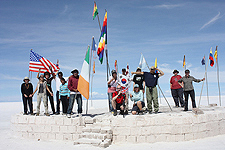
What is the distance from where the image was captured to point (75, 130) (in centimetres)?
743

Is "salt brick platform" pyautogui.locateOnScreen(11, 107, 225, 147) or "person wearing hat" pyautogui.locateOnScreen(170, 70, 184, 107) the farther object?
"person wearing hat" pyautogui.locateOnScreen(170, 70, 184, 107)

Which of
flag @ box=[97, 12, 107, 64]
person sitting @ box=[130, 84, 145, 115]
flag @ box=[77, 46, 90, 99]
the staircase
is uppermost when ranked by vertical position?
flag @ box=[97, 12, 107, 64]

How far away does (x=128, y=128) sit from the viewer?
6914mm

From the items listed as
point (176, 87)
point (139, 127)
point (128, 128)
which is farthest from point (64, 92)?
point (176, 87)

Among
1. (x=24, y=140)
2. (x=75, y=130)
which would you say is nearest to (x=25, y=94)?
(x=24, y=140)

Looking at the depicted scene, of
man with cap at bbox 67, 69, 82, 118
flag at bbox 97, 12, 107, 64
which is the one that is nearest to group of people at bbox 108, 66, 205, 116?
flag at bbox 97, 12, 107, 64

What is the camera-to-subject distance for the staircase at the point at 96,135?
6351 mm

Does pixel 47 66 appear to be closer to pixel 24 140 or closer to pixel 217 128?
pixel 24 140

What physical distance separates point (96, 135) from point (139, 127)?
1536 mm

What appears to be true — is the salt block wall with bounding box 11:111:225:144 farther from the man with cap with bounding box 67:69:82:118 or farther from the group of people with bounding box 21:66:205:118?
the man with cap with bounding box 67:69:82:118

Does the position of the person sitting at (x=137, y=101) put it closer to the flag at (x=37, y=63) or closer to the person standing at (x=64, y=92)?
the person standing at (x=64, y=92)

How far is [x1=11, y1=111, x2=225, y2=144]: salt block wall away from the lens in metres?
6.93

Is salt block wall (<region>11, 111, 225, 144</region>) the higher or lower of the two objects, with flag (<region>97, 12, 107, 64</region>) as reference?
lower

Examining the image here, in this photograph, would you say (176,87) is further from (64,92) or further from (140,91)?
(64,92)
